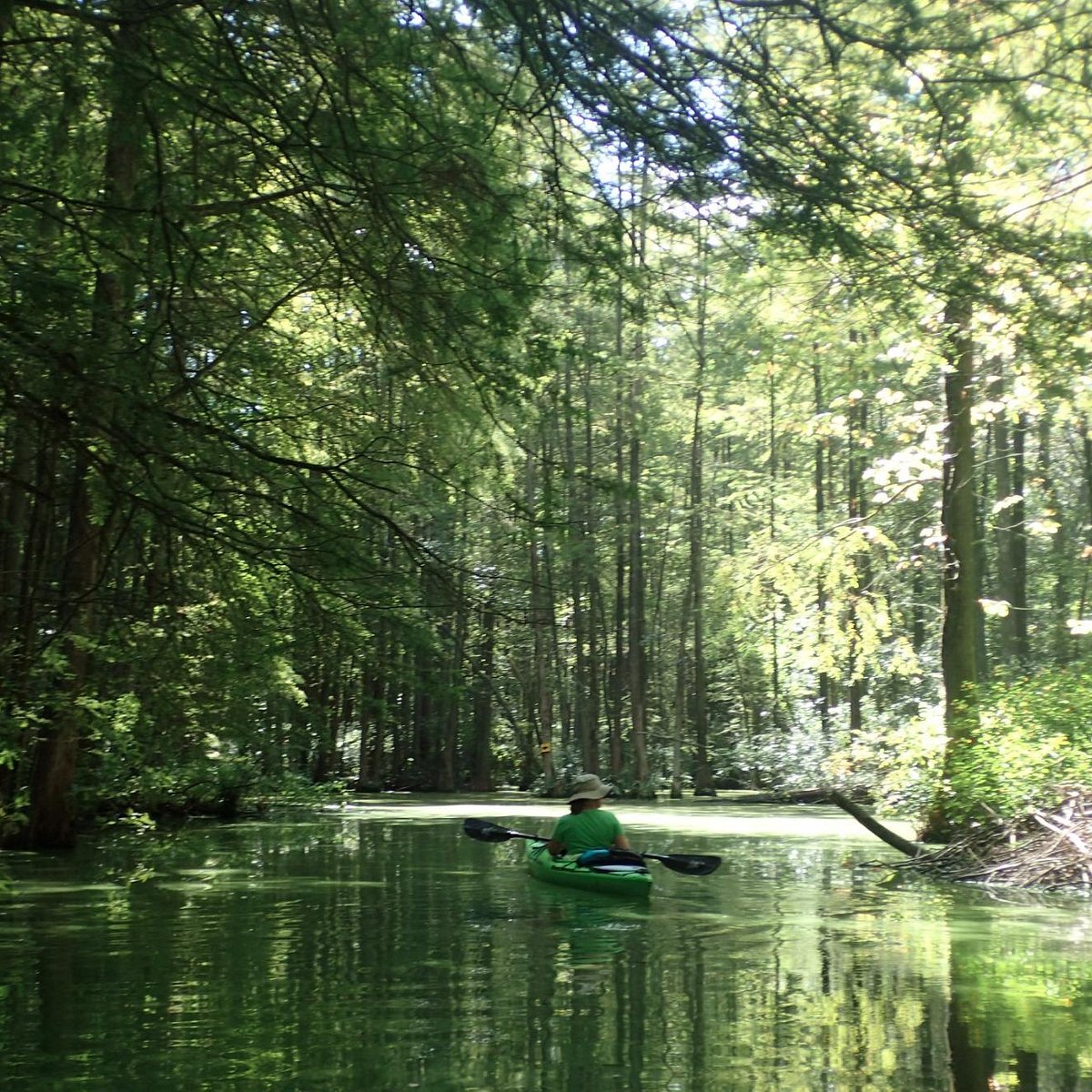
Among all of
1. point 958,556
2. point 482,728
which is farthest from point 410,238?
point 482,728

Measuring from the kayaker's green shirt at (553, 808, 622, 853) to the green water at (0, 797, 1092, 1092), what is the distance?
0.60 m

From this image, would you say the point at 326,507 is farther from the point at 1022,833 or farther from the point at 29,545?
the point at 1022,833

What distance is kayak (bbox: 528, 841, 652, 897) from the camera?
10.7 metres

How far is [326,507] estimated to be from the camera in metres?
6.45

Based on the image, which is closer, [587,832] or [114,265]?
[114,265]

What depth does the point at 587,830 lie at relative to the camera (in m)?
12.0

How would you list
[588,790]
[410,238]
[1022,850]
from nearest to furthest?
[410,238] < [1022,850] < [588,790]

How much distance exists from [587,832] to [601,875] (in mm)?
1111

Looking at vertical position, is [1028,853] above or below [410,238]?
below

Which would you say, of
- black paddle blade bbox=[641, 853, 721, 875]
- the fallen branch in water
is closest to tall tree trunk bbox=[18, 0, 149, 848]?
black paddle blade bbox=[641, 853, 721, 875]

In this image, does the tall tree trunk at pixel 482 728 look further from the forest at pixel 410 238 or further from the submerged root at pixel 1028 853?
the forest at pixel 410 238

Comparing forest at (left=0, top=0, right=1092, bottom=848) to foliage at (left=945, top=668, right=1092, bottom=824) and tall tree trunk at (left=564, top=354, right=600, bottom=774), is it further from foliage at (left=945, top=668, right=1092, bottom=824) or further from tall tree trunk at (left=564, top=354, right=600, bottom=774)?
tall tree trunk at (left=564, top=354, right=600, bottom=774)

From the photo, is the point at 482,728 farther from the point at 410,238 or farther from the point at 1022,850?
the point at 410,238

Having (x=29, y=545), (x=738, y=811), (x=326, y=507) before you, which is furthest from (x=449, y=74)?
(x=738, y=811)
